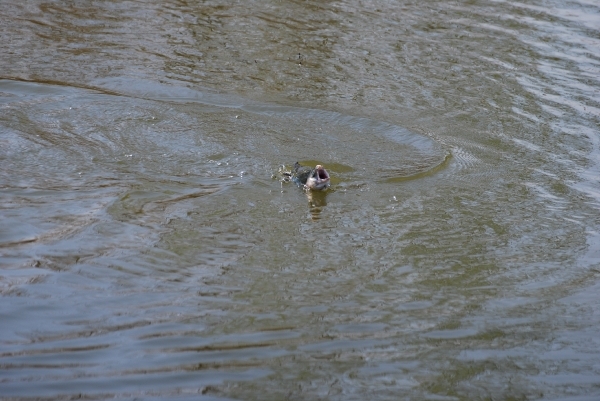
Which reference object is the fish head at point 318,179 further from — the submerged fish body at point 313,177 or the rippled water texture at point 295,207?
the rippled water texture at point 295,207

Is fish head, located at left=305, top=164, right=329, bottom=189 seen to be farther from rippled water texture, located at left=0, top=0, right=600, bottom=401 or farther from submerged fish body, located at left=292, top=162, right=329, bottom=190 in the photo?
rippled water texture, located at left=0, top=0, right=600, bottom=401

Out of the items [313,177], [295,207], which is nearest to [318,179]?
[313,177]

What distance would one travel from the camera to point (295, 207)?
7.43 metres

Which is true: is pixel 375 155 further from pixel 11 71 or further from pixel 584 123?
pixel 11 71

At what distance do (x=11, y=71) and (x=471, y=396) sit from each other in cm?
728

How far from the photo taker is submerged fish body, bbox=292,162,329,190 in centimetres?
758

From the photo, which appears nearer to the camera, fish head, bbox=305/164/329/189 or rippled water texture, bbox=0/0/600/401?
rippled water texture, bbox=0/0/600/401

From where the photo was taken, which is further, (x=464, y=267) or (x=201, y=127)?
(x=201, y=127)

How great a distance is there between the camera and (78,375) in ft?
16.2

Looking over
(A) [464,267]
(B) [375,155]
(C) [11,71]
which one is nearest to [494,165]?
(B) [375,155]

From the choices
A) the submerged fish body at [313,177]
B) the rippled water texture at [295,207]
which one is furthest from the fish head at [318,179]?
the rippled water texture at [295,207]

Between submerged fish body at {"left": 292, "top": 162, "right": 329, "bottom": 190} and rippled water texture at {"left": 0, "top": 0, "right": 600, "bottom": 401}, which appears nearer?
rippled water texture at {"left": 0, "top": 0, "right": 600, "bottom": 401}

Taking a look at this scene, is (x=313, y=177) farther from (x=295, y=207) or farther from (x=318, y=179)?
(x=295, y=207)

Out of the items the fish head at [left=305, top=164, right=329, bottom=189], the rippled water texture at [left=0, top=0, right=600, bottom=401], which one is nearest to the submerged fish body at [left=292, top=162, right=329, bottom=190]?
the fish head at [left=305, top=164, right=329, bottom=189]
